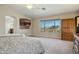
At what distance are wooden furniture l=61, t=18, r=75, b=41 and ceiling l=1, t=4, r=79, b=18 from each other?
15cm

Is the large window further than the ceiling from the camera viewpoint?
Yes

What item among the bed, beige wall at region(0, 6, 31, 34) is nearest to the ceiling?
beige wall at region(0, 6, 31, 34)

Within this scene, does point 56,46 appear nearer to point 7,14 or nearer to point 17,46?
point 17,46

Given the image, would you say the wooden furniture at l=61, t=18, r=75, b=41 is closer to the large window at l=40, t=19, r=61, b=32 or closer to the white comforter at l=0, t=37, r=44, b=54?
the large window at l=40, t=19, r=61, b=32

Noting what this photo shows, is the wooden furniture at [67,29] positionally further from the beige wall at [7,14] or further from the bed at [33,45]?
the beige wall at [7,14]

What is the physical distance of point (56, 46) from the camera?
188cm

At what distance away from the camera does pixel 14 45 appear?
183 cm

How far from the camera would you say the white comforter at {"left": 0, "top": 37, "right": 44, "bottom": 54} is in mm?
1802

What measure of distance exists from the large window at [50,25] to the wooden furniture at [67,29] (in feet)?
0.21

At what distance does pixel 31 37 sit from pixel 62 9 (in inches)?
25.0

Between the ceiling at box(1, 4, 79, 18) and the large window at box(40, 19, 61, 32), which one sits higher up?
the ceiling at box(1, 4, 79, 18)
